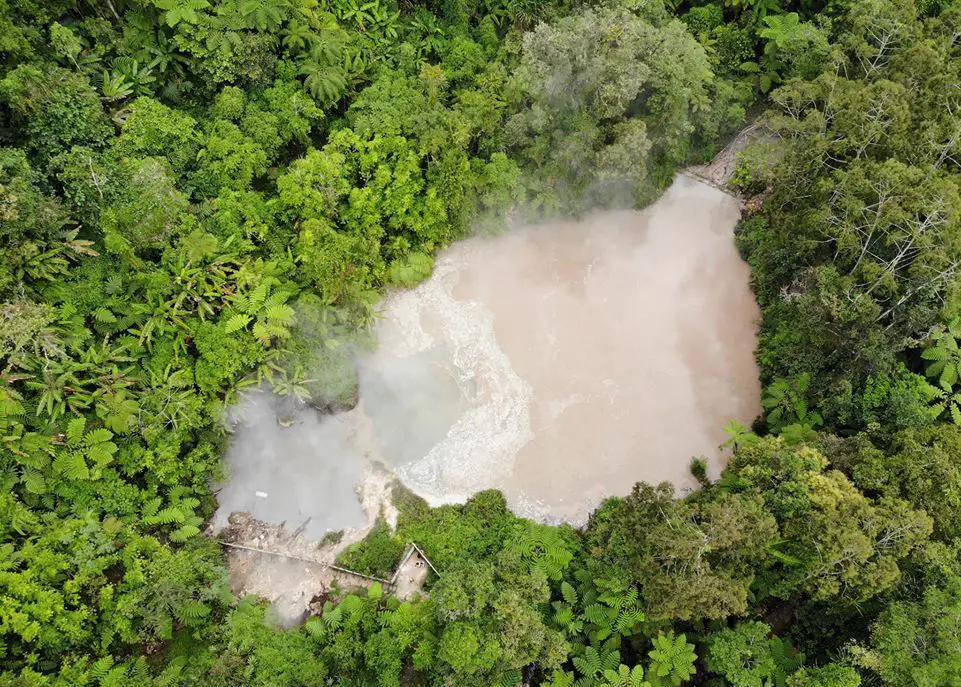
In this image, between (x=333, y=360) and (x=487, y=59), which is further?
(x=487, y=59)

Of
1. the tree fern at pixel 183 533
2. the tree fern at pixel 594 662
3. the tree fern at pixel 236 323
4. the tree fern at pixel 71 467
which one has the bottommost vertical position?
the tree fern at pixel 183 533

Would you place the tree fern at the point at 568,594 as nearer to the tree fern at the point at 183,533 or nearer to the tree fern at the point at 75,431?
the tree fern at the point at 183,533

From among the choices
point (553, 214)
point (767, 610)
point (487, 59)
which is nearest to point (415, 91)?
point (487, 59)

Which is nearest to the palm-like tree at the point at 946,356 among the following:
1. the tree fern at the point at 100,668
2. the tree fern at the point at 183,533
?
the tree fern at the point at 183,533

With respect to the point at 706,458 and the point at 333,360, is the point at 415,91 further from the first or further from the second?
the point at 706,458

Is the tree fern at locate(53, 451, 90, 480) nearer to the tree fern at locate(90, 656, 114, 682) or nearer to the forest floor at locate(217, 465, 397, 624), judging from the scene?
the forest floor at locate(217, 465, 397, 624)
